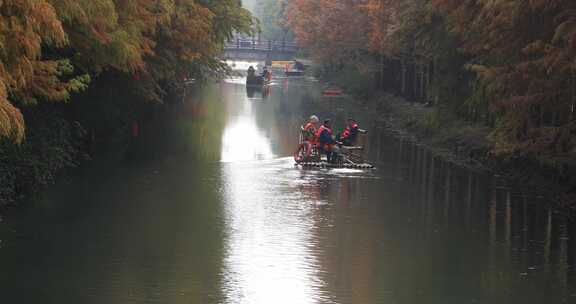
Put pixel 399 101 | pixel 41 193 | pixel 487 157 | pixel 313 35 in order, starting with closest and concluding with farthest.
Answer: pixel 41 193, pixel 487 157, pixel 399 101, pixel 313 35

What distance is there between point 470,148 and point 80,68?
14.3 metres

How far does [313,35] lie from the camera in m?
95.5

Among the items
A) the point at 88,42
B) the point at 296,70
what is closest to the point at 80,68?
the point at 88,42

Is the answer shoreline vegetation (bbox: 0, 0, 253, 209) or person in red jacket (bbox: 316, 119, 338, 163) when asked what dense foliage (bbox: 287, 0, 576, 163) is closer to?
person in red jacket (bbox: 316, 119, 338, 163)

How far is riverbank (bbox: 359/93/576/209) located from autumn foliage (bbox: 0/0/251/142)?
→ 8.99 meters

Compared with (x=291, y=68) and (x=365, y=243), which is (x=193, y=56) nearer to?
(x=365, y=243)

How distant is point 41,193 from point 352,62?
193ft

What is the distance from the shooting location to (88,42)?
25141mm

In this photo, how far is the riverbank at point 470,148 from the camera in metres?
29.1

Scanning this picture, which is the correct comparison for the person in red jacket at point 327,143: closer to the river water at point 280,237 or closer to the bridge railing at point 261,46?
the river water at point 280,237

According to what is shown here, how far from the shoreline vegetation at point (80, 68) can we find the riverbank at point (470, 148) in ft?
29.5

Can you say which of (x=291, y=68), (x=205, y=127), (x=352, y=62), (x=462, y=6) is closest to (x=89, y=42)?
(x=462, y=6)

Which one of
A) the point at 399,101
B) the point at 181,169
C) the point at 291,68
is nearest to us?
the point at 181,169

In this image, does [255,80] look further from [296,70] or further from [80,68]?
[80,68]
